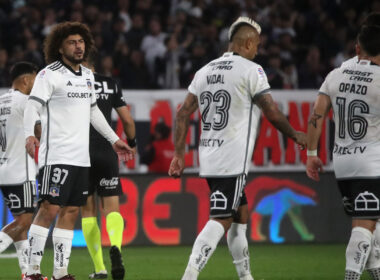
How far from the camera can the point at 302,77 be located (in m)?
17.3

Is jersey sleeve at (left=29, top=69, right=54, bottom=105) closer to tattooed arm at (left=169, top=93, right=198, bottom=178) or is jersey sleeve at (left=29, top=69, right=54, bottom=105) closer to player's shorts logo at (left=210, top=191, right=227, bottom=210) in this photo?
tattooed arm at (left=169, top=93, right=198, bottom=178)

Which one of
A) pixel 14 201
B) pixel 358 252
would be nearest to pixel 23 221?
pixel 14 201

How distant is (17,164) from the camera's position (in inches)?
374

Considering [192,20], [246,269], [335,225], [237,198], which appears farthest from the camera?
[192,20]

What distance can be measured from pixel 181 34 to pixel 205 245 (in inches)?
431

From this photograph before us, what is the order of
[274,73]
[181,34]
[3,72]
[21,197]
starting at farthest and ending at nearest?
1. [181,34]
2. [274,73]
3. [3,72]
4. [21,197]

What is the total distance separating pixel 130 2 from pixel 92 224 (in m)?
10.3

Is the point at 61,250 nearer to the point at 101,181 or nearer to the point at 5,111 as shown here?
the point at 101,181

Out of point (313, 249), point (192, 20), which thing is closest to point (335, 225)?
point (313, 249)

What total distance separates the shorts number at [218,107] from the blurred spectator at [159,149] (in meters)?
7.45

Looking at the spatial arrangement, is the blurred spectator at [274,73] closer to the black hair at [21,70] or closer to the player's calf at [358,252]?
the black hair at [21,70]

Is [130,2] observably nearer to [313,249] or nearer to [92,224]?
[313,249]

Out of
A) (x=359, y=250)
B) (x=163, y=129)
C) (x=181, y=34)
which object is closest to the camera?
(x=359, y=250)

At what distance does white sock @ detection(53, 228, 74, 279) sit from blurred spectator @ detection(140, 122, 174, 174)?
6.96 metres
